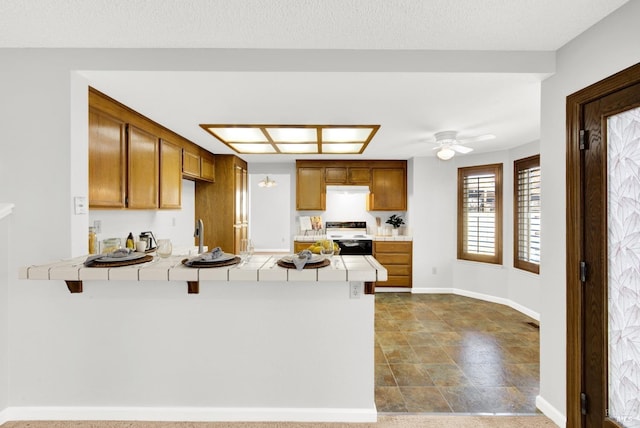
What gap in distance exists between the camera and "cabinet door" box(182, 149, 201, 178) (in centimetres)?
389

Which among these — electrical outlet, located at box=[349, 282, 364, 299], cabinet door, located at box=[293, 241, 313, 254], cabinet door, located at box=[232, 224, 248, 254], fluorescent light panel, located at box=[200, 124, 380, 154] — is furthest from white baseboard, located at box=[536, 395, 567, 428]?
cabinet door, located at box=[232, 224, 248, 254]

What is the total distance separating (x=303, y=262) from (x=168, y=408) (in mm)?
1312

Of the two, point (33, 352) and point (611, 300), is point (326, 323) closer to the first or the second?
point (611, 300)

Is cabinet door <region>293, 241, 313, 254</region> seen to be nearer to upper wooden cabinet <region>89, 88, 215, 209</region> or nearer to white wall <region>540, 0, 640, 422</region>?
upper wooden cabinet <region>89, 88, 215, 209</region>

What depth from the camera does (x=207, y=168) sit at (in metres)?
4.65

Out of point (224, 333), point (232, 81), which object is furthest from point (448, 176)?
point (224, 333)

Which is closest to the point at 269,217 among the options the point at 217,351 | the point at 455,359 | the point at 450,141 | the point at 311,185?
the point at 311,185

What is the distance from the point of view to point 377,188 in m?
5.48

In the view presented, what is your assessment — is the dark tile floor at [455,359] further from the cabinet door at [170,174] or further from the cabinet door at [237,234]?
the cabinet door at [170,174]

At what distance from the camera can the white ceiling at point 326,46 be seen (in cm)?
167

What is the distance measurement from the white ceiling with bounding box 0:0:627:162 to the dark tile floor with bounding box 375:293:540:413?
2230 millimetres

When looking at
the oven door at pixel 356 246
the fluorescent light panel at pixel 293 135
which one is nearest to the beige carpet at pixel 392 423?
the fluorescent light panel at pixel 293 135

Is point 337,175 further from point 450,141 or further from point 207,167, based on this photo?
point 450,141

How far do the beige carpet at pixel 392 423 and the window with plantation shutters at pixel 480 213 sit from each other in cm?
301
